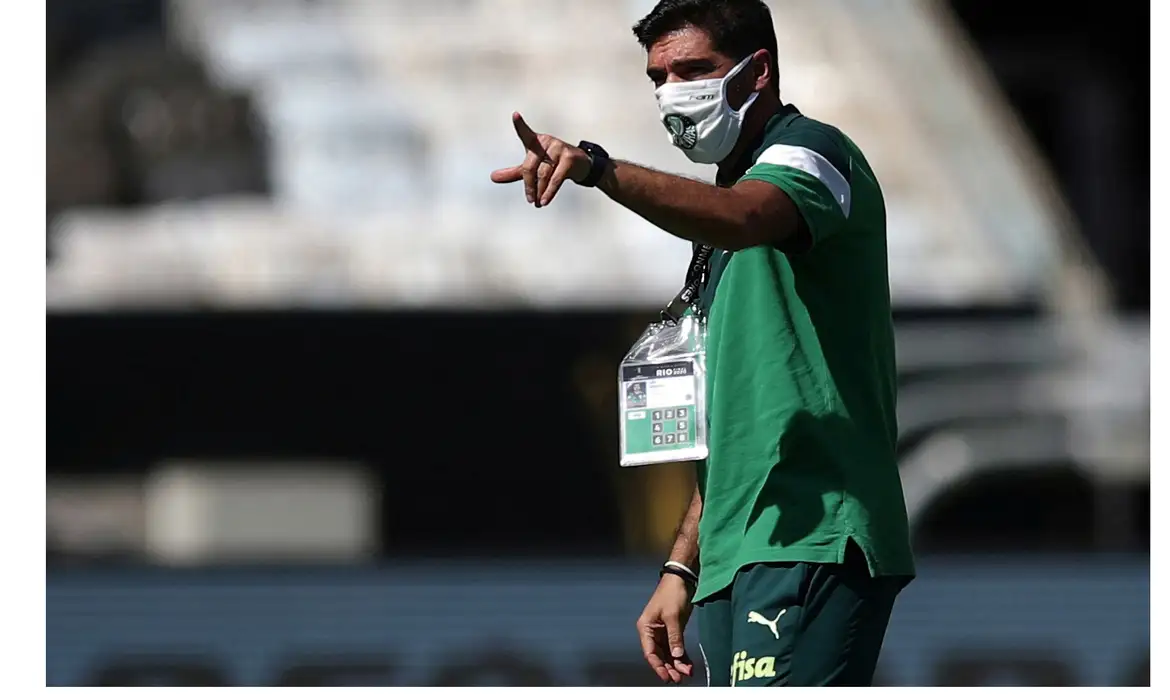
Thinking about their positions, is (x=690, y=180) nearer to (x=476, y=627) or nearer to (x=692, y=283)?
(x=692, y=283)

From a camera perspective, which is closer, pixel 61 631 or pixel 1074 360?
pixel 61 631

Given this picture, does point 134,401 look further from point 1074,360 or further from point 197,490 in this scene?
point 1074,360

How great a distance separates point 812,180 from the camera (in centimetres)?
274

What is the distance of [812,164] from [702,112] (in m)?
0.23

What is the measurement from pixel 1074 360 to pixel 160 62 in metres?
5.75

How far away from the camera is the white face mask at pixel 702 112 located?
290cm

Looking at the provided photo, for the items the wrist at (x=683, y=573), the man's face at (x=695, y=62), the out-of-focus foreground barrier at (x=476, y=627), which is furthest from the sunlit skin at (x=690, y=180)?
the out-of-focus foreground barrier at (x=476, y=627)

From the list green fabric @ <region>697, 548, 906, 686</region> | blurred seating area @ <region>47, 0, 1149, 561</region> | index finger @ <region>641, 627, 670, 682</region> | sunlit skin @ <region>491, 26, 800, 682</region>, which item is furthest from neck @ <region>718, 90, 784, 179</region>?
blurred seating area @ <region>47, 0, 1149, 561</region>

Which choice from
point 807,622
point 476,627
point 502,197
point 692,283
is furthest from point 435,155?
point 807,622

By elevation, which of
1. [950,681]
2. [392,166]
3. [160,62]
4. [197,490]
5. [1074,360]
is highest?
[160,62]

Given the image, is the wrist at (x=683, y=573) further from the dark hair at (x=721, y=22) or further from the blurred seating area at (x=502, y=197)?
the blurred seating area at (x=502, y=197)
